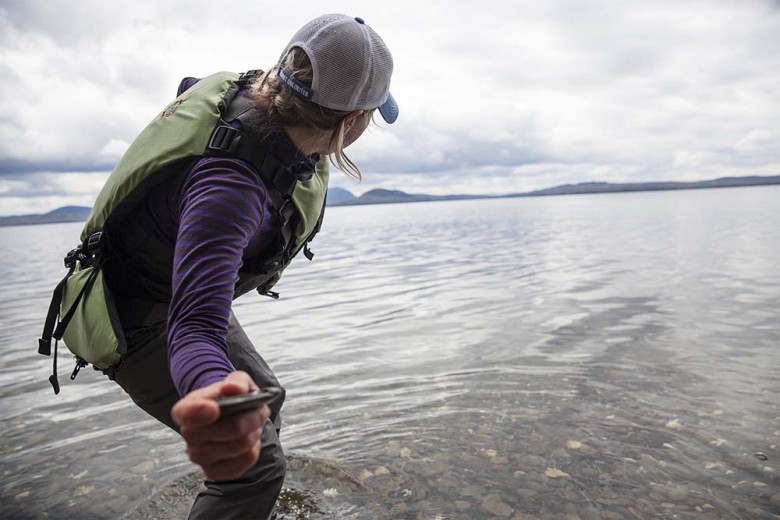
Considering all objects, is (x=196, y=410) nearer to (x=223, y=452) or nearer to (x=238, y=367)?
(x=223, y=452)

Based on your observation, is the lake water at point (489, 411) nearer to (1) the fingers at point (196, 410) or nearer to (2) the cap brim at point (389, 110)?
(2) the cap brim at point (389, 110)

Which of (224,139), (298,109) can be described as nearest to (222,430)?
(224,139)

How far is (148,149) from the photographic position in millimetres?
2951

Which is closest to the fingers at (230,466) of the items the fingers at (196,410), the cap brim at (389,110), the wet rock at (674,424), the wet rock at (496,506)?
the fingers at (196,410)

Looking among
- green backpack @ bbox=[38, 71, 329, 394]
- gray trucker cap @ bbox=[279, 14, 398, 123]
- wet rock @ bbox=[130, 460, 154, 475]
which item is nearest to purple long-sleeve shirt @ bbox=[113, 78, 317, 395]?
green backpack @ bbox=[38, 71, 329, 394]

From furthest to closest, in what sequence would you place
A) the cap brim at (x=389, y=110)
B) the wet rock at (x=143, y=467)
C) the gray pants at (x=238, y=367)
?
the wet rock at (x=143, y=467), the cap brim at (x=389, y=110), the gray pants at (x=238, y=367)

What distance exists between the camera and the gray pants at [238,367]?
2809 millimetres

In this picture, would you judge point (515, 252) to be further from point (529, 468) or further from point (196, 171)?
point (196, 171)

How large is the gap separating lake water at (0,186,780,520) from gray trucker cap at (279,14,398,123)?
3769mm

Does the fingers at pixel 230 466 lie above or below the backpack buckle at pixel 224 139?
below

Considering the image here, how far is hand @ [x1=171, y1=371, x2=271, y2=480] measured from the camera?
162cm

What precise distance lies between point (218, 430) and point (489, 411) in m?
5.94

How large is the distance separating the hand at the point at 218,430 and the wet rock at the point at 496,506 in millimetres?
3815

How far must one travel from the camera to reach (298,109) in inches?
108
